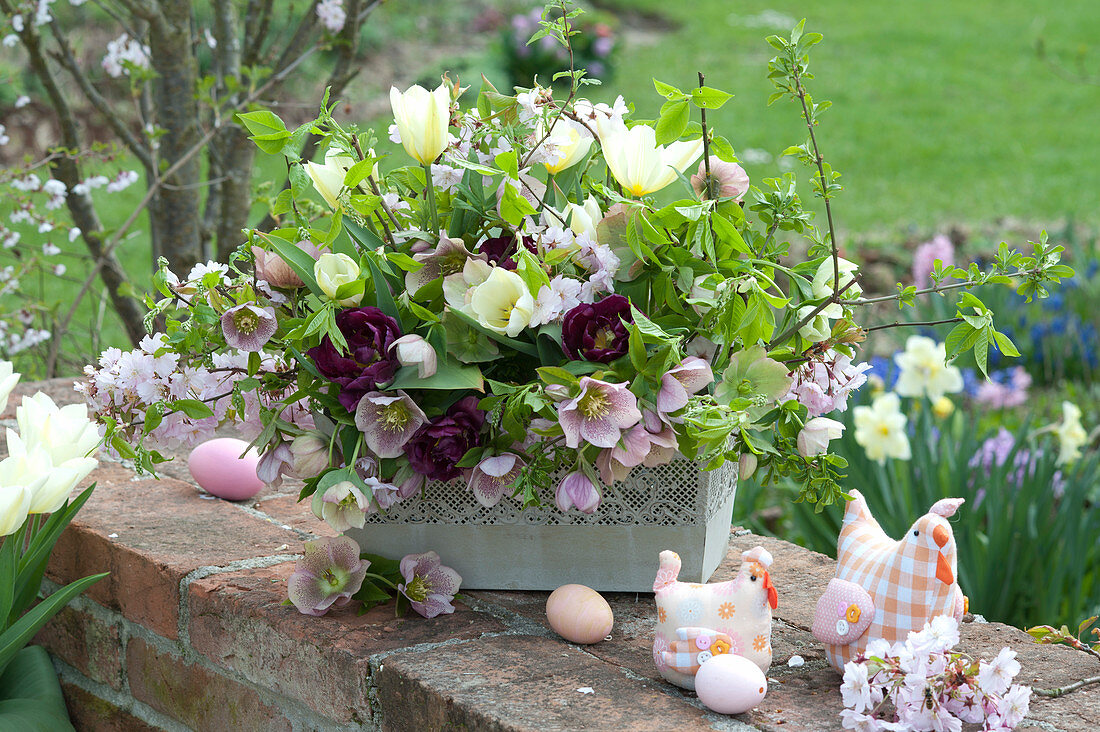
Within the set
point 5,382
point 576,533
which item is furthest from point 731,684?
point 5,382

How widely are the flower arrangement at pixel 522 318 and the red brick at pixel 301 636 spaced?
0.14 meters

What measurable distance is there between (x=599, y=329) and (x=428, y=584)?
0.38 meters

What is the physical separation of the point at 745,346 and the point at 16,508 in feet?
2.42

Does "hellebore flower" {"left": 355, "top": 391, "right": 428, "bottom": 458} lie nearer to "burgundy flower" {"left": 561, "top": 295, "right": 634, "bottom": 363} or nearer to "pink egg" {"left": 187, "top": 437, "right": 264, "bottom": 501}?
"burgundy flower" {"left": 561, "top": 295, "right": 634, "bottom": 363}

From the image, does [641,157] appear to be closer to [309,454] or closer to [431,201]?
[431,201]

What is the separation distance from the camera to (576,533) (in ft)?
3.80

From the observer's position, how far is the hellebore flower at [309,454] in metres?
1.03

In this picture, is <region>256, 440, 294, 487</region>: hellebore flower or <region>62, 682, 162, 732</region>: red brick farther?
<region>62, 682, 162, 732</region>: red brick

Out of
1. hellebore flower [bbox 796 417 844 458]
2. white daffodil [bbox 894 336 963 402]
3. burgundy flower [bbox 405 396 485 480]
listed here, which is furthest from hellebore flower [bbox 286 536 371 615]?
white daffodil [bbox 894 336 963 402]

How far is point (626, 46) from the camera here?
10.1m

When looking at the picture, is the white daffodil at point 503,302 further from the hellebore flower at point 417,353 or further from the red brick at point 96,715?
the red brick at point 96,715

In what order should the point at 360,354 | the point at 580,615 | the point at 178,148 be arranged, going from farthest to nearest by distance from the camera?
1. the point at 178,148
2. the point at 580,615
3. the point at 360,354

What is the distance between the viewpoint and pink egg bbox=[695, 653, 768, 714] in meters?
0.94

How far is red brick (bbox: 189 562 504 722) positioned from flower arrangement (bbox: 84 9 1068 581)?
14 centimetres
